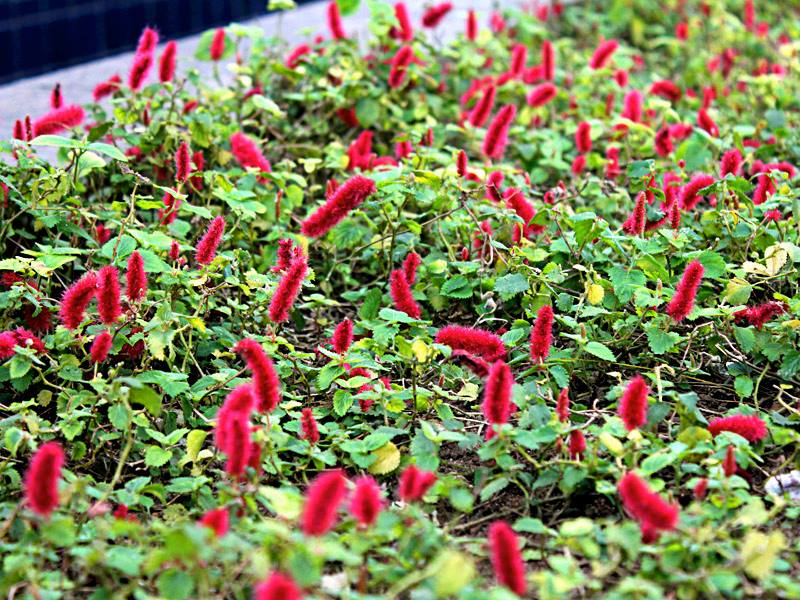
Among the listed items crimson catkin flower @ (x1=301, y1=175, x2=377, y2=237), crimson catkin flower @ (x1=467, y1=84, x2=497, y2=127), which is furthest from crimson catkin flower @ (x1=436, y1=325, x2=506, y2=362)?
crimson catkin flower @ (x1=467, y1=84, x2=497, y2=127)

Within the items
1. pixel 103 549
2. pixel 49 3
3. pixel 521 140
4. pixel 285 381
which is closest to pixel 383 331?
pixel 285 381

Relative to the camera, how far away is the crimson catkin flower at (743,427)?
2205 mm

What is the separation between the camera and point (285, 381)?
2.62m

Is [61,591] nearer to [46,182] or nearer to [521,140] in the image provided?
[46,182]

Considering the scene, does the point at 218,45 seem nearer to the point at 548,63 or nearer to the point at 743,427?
the point at 548,63

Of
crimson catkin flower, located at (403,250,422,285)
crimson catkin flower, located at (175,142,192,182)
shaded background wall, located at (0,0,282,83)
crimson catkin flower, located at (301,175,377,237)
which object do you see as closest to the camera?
crimson catkin flower, located at (301,175,377,237)

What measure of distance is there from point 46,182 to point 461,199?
1.02 m

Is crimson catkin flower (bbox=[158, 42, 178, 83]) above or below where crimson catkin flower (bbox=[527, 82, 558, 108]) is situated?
above

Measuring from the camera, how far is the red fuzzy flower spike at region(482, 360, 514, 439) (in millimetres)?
2006

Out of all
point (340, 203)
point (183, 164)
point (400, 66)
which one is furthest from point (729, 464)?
point (400, 66)

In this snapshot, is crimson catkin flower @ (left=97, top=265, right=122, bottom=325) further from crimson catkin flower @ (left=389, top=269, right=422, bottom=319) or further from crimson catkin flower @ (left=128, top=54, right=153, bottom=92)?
crimson catkin flower @ (left=128, top=54, right=153, bottom=92)

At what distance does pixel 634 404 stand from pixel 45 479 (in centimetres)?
100

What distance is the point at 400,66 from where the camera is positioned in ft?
13.2

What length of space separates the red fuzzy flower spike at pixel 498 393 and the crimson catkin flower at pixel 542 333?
0.90 feet
